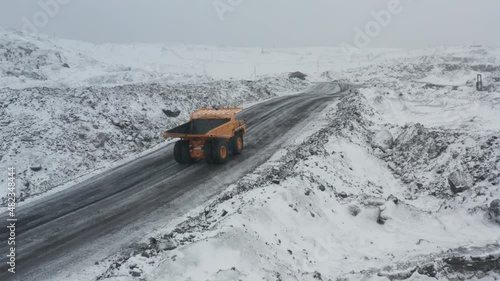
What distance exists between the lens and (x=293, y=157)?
1430 centimetres

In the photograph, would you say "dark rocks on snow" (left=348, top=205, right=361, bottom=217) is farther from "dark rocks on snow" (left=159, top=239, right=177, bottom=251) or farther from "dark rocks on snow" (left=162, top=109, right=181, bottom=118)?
"dark rocks on snow" (left=162, top=109, right=181, bottom=118)

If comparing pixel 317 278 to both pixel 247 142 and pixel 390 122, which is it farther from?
pixel 390 122

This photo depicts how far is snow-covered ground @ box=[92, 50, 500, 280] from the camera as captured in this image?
741 cm

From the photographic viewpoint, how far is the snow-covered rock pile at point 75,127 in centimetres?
1448

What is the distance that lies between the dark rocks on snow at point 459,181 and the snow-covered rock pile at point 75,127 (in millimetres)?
12473

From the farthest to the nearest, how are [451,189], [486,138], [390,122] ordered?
[390,122] < [486,138] < [451,189]

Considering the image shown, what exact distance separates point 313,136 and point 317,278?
35.0 feet

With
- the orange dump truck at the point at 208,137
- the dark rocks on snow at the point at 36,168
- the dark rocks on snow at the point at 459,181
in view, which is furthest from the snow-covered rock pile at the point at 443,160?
the dark rocks on snow at the point at 36,168

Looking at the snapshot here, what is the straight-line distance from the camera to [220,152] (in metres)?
14.6

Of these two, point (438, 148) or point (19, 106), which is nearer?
point (438, 148)

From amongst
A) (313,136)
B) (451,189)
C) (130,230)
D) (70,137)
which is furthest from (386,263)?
(70,137)

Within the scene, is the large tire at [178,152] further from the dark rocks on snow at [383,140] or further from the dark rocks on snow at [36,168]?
the dark rocks on snow at [383,140]

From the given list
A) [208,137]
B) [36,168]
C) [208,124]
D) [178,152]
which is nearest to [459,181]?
[208,137]

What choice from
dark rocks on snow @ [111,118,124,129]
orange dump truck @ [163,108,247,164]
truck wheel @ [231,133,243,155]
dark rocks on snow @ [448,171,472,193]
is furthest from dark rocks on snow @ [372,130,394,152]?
dark rocks on snow @ [111,118,124,129]
